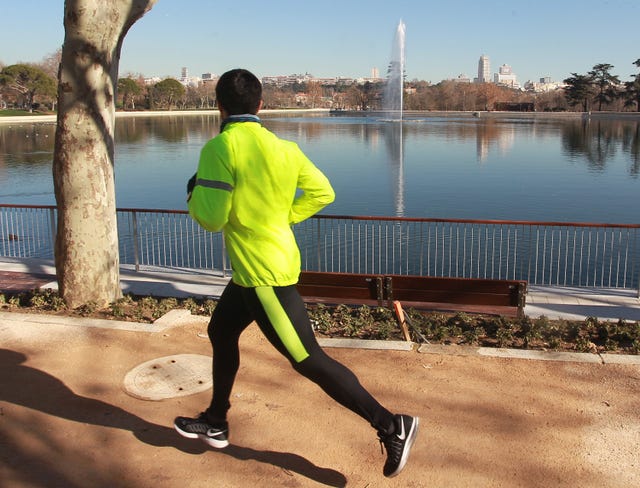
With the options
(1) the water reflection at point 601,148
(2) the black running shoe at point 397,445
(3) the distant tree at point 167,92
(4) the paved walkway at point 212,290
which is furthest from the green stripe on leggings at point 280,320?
(3) the distant tree at point 167,92

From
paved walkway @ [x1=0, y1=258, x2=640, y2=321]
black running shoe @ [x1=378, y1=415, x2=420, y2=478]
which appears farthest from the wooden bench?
black running shoe @ [x1=378, y1=415, x2=420, y2=478]

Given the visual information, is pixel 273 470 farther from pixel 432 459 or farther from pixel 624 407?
pixel 624 407

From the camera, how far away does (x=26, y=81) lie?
366ft

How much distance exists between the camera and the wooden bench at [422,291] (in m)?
6.89

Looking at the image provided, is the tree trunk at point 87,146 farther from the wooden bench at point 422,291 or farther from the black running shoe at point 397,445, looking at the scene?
the black running shoe at point 397,445

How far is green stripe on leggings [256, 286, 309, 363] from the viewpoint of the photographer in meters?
3.09

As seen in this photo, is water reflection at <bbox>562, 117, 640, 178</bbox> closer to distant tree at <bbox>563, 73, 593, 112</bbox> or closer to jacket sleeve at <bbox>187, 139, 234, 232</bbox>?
jacket sleeve at <bbox>187, 139, 234, 232</bbox>

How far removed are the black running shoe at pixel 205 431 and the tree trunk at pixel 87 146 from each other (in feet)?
12.1

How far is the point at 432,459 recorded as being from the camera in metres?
3.62

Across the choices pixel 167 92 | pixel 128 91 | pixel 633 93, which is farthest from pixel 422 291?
pixel 167 92

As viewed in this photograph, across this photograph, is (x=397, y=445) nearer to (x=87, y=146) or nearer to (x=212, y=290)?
(x=87, y=146)

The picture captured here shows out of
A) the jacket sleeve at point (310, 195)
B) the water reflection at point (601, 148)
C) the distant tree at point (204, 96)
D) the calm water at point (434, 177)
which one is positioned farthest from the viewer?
the distant tree at point (204, 96)

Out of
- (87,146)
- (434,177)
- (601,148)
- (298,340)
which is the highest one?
(87,146)

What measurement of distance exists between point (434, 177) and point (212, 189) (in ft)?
86.1
